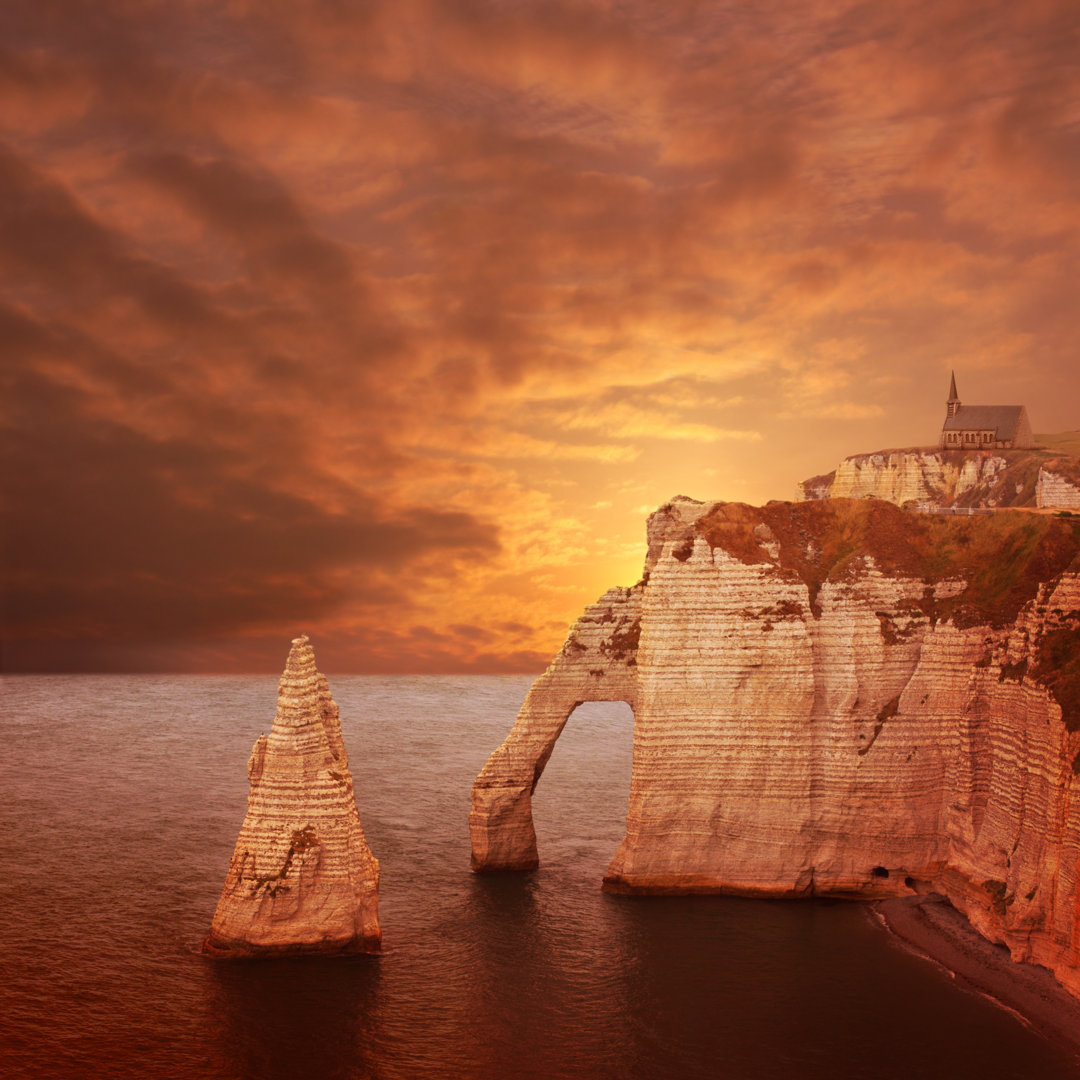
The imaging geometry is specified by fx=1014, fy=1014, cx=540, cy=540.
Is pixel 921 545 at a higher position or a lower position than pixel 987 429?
lower

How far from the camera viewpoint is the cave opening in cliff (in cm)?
5267

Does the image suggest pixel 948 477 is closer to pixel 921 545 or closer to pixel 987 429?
pixel 987 429

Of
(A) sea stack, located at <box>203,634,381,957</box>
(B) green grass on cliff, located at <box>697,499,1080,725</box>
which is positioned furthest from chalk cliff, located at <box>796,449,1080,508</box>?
(A) sea stack, located at <box>203,634,381,957</box>

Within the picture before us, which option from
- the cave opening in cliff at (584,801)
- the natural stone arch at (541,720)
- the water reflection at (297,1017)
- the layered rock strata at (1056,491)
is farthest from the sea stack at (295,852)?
the layered rock strata at (1056,491)

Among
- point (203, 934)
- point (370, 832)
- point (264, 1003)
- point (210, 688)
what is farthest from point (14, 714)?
point (264, 1003)

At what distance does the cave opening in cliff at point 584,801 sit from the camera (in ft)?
173

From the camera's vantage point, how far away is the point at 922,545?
4856 cm

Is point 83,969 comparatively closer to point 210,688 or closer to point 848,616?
point 848,616

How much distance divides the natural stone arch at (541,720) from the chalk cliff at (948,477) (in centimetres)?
3773

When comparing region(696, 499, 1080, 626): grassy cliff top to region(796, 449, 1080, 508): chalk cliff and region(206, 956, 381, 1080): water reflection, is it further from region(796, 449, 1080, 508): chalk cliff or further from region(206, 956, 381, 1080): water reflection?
region(796, 449, 1080, 508): chalk cliff

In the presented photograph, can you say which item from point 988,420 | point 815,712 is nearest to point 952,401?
point 988,420

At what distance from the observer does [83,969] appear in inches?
1436

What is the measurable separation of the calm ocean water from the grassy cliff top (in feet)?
49.2

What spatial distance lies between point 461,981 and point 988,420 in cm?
7389
